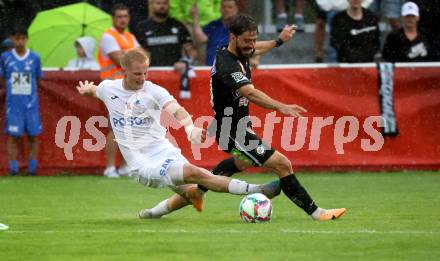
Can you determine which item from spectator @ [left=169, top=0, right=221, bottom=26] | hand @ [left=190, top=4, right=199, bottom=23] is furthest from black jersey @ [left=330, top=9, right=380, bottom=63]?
hand @ [left=190, top=4, right=199, bottom=23]

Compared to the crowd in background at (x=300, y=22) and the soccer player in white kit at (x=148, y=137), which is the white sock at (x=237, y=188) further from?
the crowd in background at (x=300, y=22)

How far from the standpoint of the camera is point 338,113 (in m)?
17.0

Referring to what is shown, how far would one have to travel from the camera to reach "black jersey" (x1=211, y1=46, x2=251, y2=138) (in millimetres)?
10773

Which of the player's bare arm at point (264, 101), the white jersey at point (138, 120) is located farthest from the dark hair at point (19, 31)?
the player's bare arm at point (264, 101)

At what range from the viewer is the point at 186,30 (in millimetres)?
17531

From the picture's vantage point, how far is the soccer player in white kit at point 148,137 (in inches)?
416

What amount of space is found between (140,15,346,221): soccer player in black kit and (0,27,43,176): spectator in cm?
621

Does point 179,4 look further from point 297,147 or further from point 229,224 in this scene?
point 229,224

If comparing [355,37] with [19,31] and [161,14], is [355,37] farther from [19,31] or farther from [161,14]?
[19,31]

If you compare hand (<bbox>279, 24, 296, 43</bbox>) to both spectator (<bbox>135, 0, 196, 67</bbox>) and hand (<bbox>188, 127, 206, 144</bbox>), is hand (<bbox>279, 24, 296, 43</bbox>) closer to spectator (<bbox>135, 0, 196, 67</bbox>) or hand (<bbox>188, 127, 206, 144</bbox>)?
Answer: hand (<bbox>188, 127, 206, 144</bbox>)

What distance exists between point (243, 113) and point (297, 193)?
3.49 feet

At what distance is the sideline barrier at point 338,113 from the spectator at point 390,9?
2.00 m

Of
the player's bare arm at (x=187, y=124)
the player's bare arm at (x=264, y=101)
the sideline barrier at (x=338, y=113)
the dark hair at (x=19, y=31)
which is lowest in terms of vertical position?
the sideline barrier at (x=338, y=113)

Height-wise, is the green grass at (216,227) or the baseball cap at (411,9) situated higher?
the baseball cap at (411,9)
